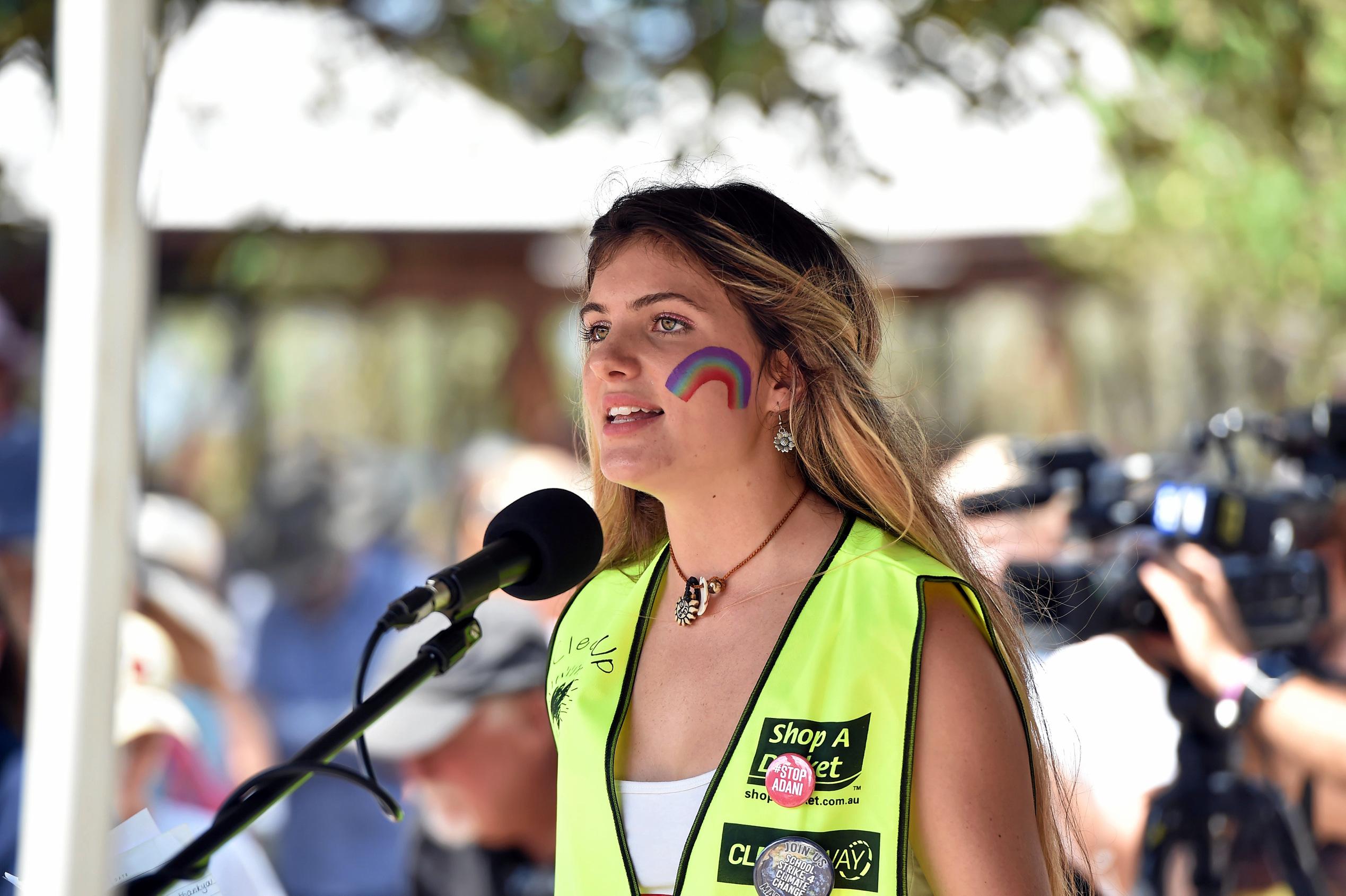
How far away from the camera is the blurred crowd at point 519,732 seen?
2754 mm

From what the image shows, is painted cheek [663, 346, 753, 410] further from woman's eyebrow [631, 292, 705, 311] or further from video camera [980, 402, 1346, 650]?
video camera [980, 402, 1346, 650]

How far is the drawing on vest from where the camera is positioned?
184cm

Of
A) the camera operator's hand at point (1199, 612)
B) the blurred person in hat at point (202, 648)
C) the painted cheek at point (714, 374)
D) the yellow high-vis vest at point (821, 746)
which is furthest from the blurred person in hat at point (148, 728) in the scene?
the camera operator's hand at point (1199, 612)

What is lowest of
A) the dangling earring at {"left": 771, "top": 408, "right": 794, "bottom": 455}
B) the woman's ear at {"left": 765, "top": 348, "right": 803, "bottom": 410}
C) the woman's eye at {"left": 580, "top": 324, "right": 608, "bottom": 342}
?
the dangling earring at {"left": 771, "top": 408, "right": 794, "bottom": 455}

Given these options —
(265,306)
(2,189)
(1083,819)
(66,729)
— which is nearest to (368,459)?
(265,306)

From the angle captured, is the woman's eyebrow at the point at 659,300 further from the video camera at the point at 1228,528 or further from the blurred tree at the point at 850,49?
the blurred tree at the point at 850,49

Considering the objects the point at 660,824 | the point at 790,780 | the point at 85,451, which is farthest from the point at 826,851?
the point at 85,451

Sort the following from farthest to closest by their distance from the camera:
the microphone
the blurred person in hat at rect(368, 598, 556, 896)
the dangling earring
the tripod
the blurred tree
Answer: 1. the blurred tree
2. the blurred person in hat at rect(368, 598, 556, 896)
3. the tripod
4. the dangling earring
5. the microphone

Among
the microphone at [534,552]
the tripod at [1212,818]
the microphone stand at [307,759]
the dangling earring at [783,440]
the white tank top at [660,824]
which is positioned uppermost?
the dangling earring at [783,440]

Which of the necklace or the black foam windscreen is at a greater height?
the black foam windscreen

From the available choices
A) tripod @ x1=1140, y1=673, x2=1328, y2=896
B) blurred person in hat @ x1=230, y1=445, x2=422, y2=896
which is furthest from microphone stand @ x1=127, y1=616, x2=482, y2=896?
Answer: blurred person in hat @ x1=230, y1=445, x2=422, y2=896

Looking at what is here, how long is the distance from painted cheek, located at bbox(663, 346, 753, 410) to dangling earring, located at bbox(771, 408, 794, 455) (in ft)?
0.27

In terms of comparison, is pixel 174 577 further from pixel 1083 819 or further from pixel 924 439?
pixel 924 439

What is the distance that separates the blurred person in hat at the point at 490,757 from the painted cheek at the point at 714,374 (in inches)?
58.1
